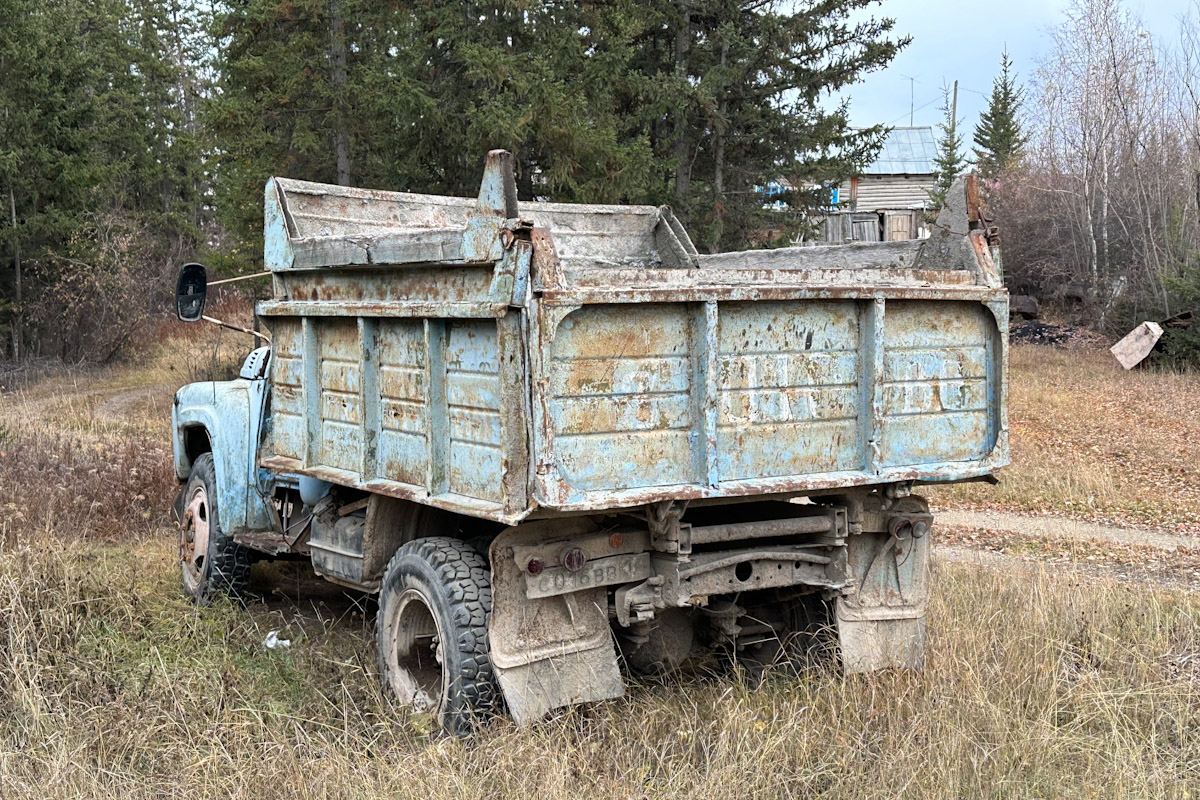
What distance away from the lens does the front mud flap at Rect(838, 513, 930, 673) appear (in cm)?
530

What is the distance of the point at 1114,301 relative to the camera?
23.1m

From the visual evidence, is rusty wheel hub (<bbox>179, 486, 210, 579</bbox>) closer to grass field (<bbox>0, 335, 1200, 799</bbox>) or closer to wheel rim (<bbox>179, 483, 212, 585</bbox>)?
wheel rim (<bbox>179, 483, 212, 585</bbox>)

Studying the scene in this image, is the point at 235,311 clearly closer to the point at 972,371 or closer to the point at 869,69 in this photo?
the point at 869,69

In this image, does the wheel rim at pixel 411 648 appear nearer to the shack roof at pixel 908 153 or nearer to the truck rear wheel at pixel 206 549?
the truck rear wheel at pixel 206 549

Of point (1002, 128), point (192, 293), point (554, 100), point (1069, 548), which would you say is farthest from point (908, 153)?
point (192, 293)

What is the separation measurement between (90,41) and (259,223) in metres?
15.8

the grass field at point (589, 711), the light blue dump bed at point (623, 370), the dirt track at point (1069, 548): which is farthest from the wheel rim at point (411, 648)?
the dirt track at point (1069, 548)

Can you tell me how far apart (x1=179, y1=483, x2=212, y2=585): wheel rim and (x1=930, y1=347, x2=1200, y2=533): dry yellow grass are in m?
6.56

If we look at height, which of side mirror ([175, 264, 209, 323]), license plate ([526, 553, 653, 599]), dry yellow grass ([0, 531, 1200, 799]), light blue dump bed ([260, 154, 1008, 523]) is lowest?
dry yellow grass ([0, 531, 1200, 799])

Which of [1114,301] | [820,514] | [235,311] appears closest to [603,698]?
[820,514]

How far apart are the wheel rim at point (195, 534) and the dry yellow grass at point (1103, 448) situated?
6.56 metres

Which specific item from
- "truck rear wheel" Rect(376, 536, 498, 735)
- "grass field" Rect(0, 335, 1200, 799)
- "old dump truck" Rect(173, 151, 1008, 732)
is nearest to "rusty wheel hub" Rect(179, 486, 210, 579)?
"grass field" Rect(0, 335, 1200, 799)

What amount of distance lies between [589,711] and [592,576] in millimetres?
622

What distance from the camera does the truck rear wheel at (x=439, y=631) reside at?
4688mm
